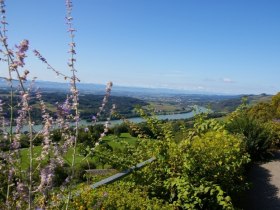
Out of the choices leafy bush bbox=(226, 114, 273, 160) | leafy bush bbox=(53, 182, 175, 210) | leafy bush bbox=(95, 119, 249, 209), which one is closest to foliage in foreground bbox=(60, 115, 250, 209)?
leafy bush bbox=(95, 119, 249, 209)

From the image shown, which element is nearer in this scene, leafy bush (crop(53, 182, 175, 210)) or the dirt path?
leafy bush (crop(53, 182, 175, 210))

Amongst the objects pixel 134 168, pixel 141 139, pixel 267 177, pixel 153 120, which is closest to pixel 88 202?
pixel 134 168

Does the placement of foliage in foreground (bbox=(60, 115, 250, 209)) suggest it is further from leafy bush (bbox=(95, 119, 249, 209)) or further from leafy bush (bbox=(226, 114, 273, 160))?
leafy bush (bbox=(226, 114, 273, 160))

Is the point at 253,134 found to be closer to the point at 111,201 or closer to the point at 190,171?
the point at 190,171

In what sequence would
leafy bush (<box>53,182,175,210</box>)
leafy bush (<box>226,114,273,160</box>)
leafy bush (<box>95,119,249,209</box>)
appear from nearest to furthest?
leafy bush (<box>53,182,175,210</box>)
leafy bush (<box>95,119,249,209</box>)
leafy bush (<box>226,114,273,160</box>)

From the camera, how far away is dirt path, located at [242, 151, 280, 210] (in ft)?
25.8

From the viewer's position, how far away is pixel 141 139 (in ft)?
24.3

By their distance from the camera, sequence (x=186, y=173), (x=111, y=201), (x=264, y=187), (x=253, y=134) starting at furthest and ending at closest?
(x=253, y=134) → (x=264, y=187) → (x=186, y=173) → (x=111, y=201)

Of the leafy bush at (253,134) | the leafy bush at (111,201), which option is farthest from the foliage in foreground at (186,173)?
the leafy bush at (253,134)

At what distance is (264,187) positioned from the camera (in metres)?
9.03

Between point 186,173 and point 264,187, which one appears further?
point 264,187

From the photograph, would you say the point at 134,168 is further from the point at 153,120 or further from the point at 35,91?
the point at 35,91

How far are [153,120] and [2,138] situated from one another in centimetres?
510

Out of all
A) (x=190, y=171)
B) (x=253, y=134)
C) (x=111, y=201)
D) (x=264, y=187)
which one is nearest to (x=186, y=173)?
(x=190, y=171)
